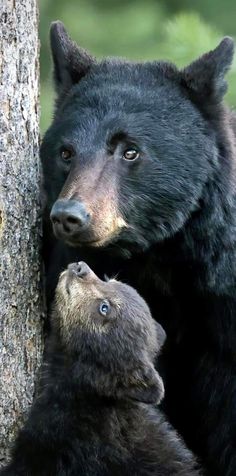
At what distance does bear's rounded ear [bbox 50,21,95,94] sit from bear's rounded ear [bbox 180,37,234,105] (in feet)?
1.82

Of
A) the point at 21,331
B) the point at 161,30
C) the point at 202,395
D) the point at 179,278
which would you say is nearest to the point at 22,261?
the point at 21,331

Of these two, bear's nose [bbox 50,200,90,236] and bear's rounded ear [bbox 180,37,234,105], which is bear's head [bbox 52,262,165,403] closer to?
bear's nose [bbox 50,200,90,236]

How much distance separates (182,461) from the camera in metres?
7.49

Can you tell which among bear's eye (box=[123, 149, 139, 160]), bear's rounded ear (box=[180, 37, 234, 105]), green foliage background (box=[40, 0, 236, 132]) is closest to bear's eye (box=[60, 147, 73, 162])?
bear's eye (box=[123, 149, 139, 160])

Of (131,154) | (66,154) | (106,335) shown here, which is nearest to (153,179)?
(131,154)

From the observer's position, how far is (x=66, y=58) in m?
7.88

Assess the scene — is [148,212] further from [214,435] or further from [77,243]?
[214,435]

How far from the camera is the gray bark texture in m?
7.36

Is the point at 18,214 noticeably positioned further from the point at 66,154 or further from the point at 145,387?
the point at 145,387

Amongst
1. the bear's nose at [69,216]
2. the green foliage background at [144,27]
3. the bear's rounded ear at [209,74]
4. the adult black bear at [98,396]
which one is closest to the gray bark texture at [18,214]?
the adult black bear at [98,396]

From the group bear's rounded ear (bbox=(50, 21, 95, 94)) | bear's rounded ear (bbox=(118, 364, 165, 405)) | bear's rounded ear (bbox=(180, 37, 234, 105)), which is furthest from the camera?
bear's rounded ear (bbox=(50, 21, 95, 94))

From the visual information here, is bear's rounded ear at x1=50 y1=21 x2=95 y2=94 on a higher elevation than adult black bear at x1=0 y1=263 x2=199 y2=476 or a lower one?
higher

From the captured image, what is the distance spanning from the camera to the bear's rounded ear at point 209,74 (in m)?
7.67

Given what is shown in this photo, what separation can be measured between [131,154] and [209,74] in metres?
0.59
